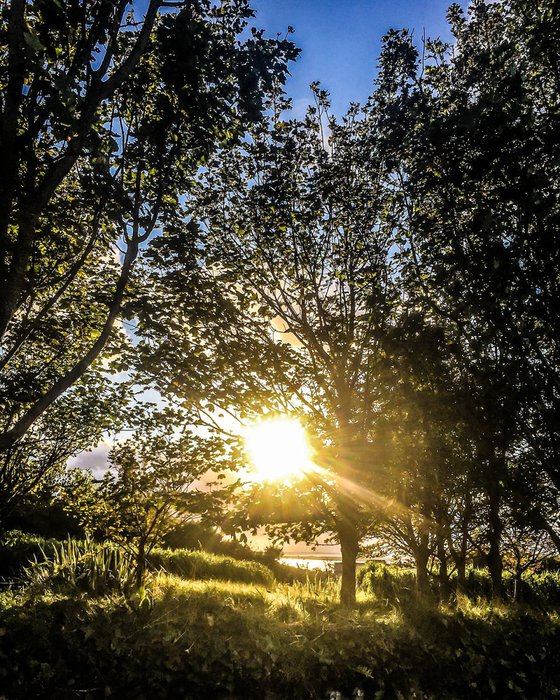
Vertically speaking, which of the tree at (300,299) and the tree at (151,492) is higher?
the tree at (300,299)

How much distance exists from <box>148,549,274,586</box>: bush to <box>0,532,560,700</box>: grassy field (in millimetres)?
7253

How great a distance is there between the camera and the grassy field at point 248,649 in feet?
16.8

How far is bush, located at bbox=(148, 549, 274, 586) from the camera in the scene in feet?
45.5

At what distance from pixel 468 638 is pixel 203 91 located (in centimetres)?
990

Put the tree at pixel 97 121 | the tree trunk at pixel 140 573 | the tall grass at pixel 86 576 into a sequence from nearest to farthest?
the tree at pixel 97 121 < the tall grass at pixel 86 576 < the tree trunk at pixel 140 573

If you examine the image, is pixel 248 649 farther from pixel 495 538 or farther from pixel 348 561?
pixel 495 538

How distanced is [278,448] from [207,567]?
10.7m

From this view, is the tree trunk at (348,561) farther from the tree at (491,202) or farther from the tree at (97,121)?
the tree at (97,121)

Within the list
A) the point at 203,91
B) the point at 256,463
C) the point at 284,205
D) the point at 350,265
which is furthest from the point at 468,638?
the point at 203,91

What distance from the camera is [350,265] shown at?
29.4 feet

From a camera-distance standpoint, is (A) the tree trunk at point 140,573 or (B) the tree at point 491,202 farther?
(A) the tree trunk at point 140,573

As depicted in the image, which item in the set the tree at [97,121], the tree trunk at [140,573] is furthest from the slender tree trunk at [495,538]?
the tree at [97,121]

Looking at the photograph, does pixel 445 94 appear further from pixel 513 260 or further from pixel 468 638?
pixel 468 638

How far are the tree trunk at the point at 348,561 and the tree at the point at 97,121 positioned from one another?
6986 millimetres
